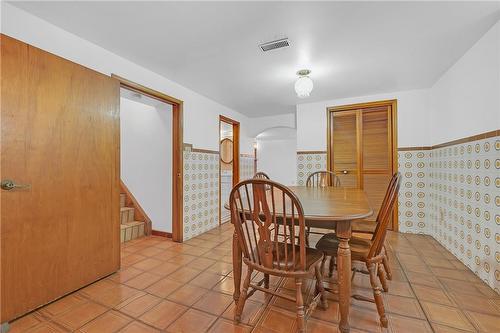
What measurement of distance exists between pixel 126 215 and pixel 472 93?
4463mm

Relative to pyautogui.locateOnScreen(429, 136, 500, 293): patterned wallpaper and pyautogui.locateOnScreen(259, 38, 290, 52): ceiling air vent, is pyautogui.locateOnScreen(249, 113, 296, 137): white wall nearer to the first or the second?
pyautogui.locateOnScreen(429, 136, 500, 293): patterned wallpaper

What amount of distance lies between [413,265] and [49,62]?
144 inches

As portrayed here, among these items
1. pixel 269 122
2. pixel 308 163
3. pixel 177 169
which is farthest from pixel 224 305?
pixel 269 122

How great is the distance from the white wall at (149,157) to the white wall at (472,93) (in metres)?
3.47

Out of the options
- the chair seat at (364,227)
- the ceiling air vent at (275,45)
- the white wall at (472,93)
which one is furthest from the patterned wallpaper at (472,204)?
the ceiling air vent at (275,45)

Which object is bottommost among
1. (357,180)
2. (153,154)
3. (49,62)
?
(357,180)

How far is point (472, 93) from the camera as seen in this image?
7.13 feet

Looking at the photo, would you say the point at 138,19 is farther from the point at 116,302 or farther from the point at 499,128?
the point at 499,128

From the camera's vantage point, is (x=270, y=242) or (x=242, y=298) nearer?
(x=270, y=242)

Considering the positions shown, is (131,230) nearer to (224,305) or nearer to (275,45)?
(224,305)

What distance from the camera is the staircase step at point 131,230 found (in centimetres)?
311

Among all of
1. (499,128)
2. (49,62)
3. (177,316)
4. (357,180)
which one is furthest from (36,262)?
(357,180)

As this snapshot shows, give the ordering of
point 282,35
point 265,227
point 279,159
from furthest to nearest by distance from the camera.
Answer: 1. point 279,159
2. point 282,35
3. point 265,227

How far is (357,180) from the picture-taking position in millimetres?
3645
